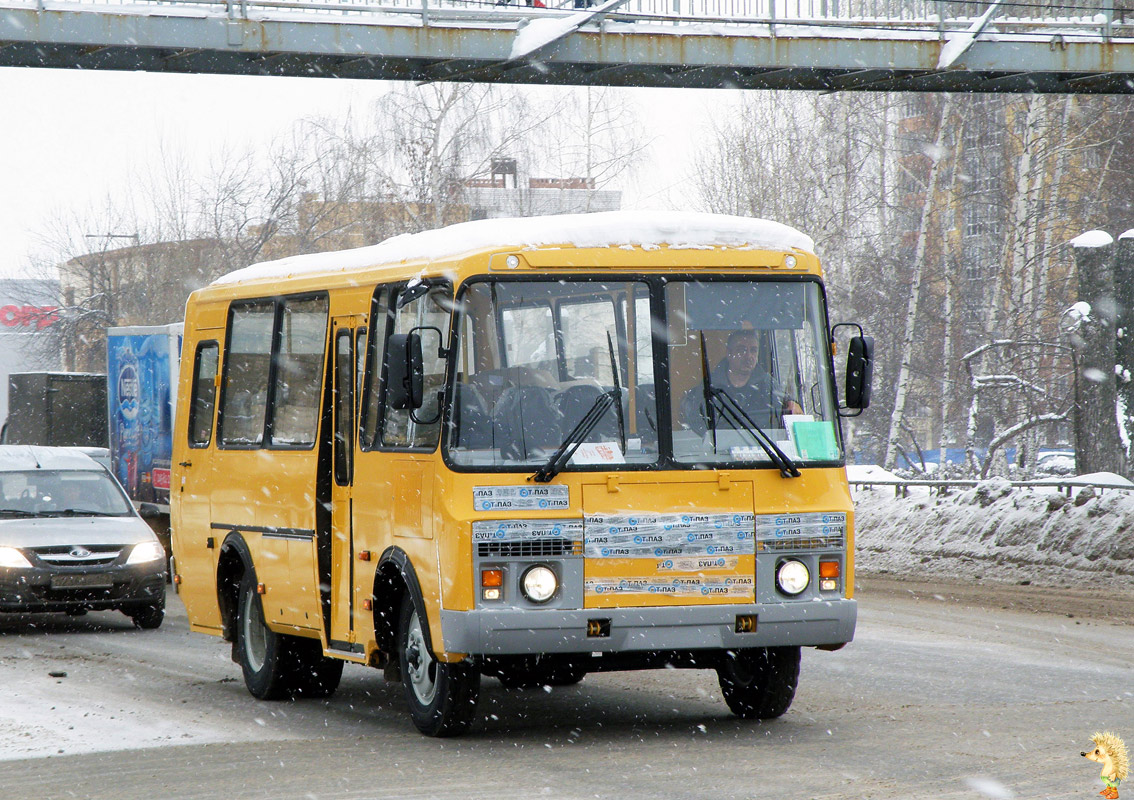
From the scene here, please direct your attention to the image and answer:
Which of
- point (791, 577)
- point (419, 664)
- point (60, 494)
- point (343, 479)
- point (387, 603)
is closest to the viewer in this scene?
point (791, 577)

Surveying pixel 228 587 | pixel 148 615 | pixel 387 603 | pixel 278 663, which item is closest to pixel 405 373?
pixel 387 603

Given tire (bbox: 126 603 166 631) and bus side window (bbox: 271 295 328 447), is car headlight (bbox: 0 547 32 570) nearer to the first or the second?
tire (bbox: 126 603 166 631)

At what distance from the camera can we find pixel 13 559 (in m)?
14.8

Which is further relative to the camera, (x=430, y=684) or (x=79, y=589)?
(x=79, y=589)

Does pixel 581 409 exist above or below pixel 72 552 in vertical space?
above

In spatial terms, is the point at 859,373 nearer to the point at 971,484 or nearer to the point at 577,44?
the point at 577,44

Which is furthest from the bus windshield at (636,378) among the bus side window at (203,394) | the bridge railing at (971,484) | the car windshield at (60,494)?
the bridge railing at (971,484)

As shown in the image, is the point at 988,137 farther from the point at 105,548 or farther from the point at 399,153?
the point at 105,548

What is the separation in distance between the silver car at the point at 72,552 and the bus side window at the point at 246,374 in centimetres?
406

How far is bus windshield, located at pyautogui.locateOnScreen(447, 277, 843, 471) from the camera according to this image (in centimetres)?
852

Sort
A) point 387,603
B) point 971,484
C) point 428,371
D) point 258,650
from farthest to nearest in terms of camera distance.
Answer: point 971,484 → point 258,650 → point 387,603 → point 428,371

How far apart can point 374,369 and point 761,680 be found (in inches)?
108

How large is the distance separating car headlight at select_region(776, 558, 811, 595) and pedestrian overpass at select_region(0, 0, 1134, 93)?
30.6 ft

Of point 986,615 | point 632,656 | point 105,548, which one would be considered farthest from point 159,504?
point 632,656
